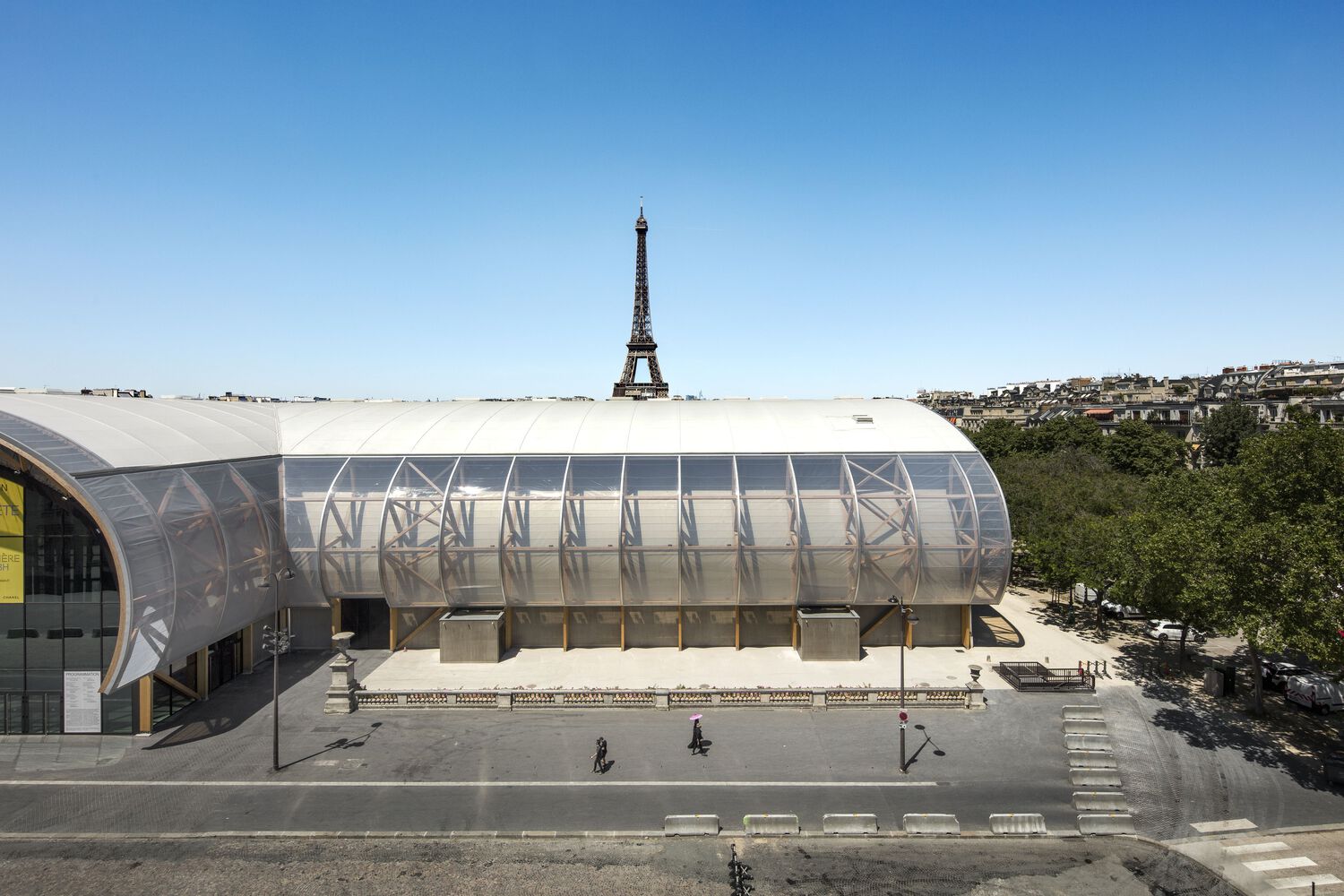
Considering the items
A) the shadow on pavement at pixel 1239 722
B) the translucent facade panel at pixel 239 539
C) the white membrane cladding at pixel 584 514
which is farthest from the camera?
the white membrane cladding at pixel 584 514

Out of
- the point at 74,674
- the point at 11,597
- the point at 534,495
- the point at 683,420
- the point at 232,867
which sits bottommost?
the point at 232,867

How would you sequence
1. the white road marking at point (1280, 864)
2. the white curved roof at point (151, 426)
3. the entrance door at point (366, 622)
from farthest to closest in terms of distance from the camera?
1. the entrance door at point (366, 622)
2. the white curved roof at point (151, 426)
3. the white road marking at point (1280, 864)

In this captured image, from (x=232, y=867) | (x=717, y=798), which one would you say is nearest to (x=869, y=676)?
(x=717, y=798)

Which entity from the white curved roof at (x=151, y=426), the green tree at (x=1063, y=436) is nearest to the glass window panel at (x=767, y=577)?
the white curved roof at (x=151, y=426)

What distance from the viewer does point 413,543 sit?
129ft

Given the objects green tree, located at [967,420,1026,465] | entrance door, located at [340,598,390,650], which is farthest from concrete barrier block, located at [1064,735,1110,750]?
green tree, located at [967,420,1026,465]

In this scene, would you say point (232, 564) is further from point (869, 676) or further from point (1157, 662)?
point (1157, 662)

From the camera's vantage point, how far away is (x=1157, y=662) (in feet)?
127

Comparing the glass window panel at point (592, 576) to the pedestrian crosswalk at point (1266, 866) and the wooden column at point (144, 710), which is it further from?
the pedestrian crosswalk at point (1266, 866)

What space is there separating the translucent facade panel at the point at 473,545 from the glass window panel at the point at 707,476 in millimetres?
11917

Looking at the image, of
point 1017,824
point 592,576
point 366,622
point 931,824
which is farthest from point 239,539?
point 1017,824

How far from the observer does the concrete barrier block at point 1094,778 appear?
2631 cm

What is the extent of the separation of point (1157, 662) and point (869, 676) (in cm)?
1886

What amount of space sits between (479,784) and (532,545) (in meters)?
14.9
